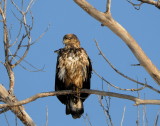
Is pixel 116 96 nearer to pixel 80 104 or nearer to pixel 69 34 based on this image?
pixel 80 104

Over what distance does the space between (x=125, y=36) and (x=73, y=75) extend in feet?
7.29

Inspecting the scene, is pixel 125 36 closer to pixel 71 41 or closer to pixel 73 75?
pixel 73 75

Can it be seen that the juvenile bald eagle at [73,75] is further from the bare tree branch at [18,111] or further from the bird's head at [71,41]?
the bare tree branch at [18,111]

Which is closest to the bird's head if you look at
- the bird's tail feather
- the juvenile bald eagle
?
the juvenile bald eagle

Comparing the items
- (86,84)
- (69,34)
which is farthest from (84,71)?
(69,34)

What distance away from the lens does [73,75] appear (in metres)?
5.67

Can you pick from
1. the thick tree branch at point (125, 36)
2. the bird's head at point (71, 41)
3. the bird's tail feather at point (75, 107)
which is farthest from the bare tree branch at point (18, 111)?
the thick tree branch at point (125, 36)

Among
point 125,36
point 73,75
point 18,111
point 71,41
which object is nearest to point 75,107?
point 73,75

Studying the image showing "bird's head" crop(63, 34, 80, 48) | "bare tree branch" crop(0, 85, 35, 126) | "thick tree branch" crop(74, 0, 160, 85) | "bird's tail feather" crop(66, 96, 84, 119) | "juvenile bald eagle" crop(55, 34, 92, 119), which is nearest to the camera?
"thick tree branch" crop(74, 0, 160, 85)

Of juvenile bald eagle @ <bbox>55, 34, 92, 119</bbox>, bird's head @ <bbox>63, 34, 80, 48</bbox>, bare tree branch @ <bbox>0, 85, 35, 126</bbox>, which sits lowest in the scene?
bare tree branch @ <bbox>0, 85, 35, 126</bbox>

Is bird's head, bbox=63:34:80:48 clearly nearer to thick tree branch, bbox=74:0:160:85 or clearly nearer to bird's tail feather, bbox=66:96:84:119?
bird's tail feather, bbox=66:96:84:119

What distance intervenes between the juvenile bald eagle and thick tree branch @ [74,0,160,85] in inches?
78.6

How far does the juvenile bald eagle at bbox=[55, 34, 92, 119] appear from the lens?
564 centimetres

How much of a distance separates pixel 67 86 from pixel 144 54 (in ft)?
7.81
